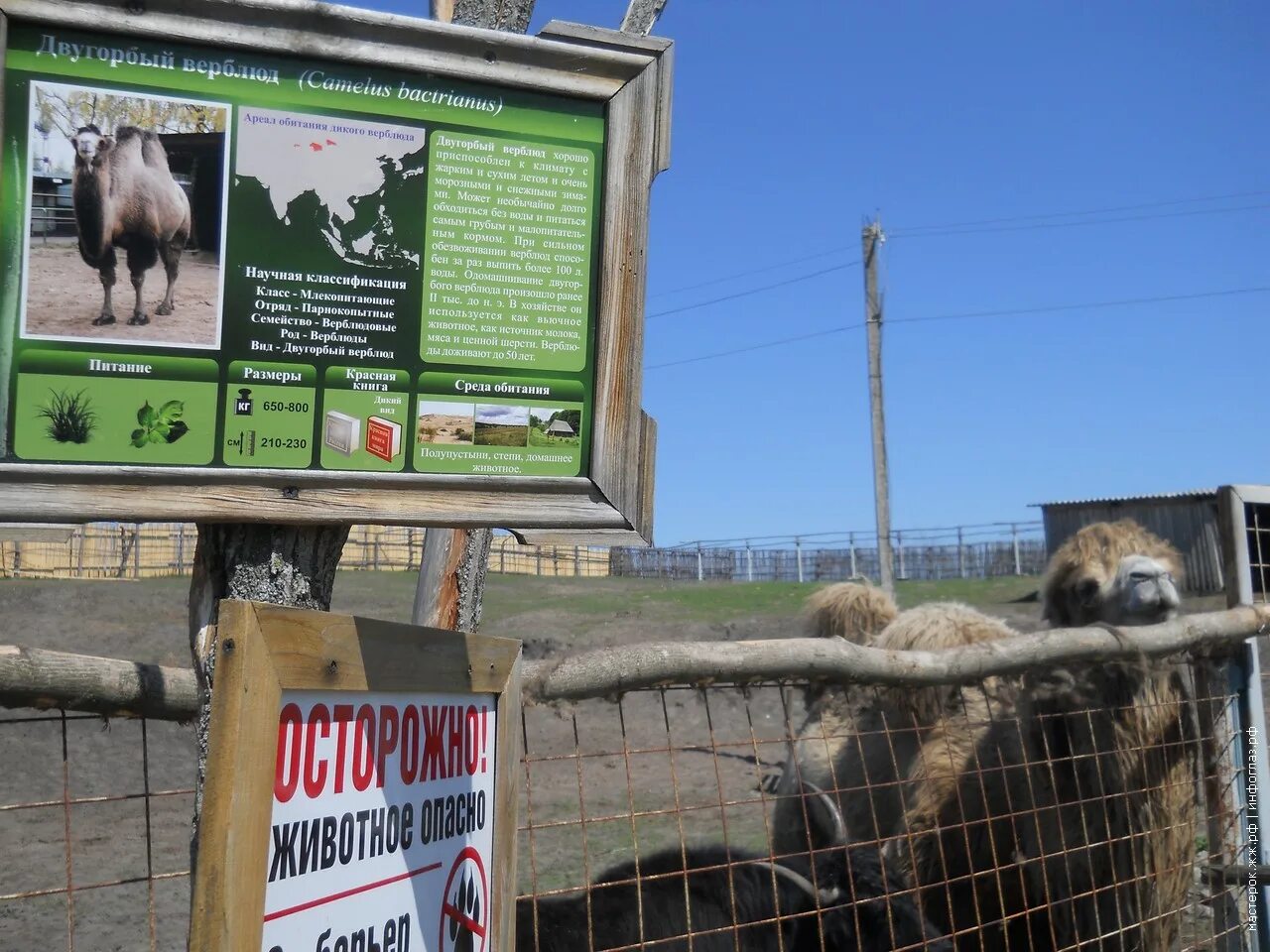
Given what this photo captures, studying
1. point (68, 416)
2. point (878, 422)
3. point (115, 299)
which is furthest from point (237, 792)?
point (878, 422)

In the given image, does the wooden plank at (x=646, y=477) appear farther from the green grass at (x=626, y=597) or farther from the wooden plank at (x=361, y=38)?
the green grass at (x=626, y=597)

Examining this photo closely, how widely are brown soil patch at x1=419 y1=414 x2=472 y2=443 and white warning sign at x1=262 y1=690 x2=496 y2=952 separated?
0.40 m

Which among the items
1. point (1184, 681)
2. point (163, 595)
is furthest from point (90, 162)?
point (163, 595)

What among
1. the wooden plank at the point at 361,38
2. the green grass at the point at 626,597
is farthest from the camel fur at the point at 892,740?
the green grass at the point at 626,597

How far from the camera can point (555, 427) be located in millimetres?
1820

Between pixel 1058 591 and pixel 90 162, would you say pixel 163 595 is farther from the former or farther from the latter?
pixel 90 162

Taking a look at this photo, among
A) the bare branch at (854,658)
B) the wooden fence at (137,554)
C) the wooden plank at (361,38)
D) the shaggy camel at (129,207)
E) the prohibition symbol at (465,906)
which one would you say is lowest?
the prohibition symbol at (465,906)

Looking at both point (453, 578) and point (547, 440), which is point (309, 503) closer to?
point (547, 440)

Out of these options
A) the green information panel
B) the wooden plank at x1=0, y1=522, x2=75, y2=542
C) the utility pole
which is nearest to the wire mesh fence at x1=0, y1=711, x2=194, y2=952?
the wooden plank at x1=0, y1=522, x2=75, y2=542

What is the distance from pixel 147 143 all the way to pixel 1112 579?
13.1 feet

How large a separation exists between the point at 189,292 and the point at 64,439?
265 millimetres

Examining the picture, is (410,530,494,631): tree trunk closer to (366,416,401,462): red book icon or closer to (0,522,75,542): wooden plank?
(366,416,401,462): red book icon

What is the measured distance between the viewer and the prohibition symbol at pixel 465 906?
5.30ft

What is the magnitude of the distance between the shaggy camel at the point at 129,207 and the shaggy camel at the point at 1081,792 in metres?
2.49
